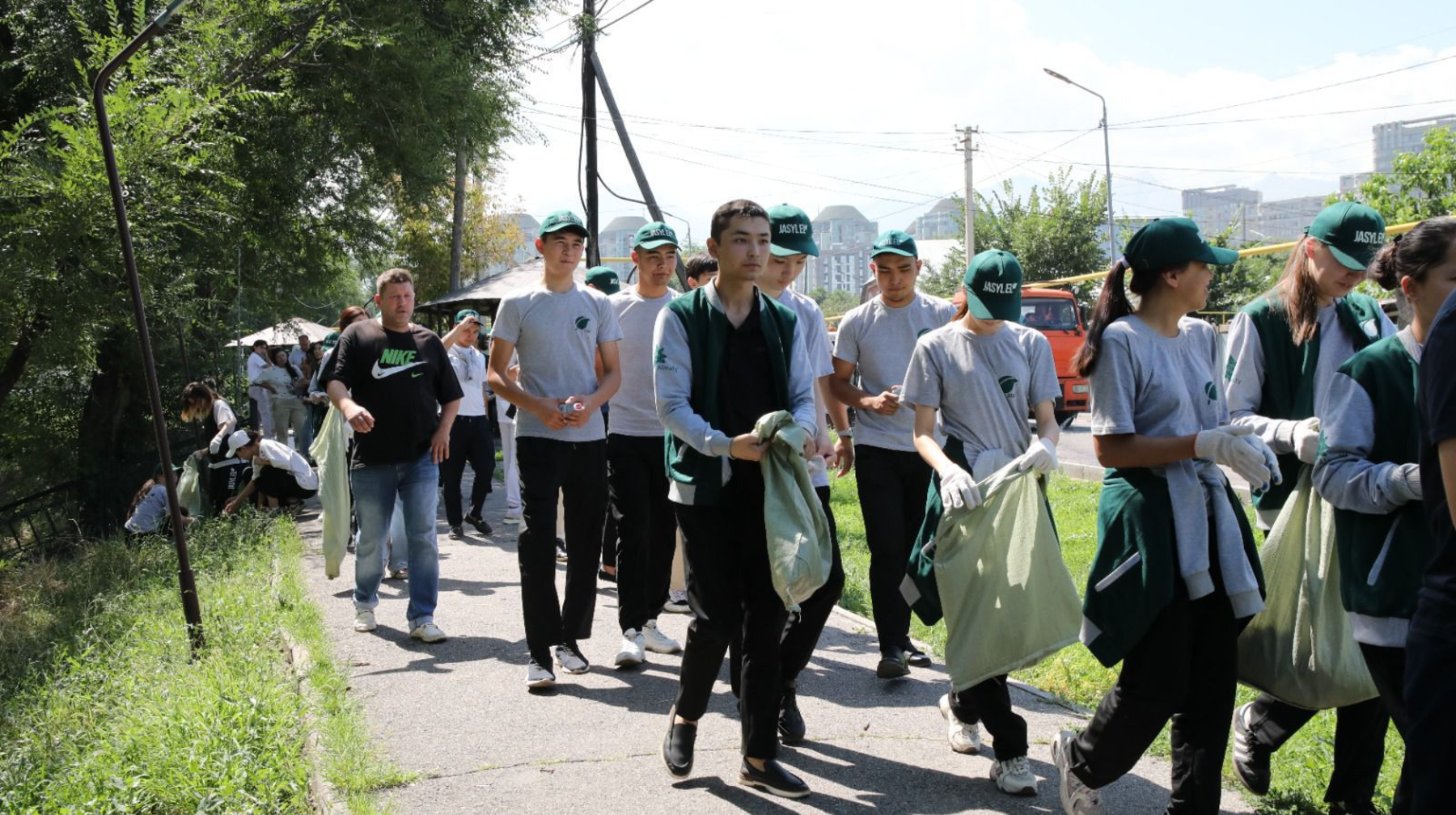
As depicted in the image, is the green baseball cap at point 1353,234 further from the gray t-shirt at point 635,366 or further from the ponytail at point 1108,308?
the gray t-shirt at point 635,366

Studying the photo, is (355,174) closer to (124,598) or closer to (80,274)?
(80,274)

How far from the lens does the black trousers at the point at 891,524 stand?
5750 millimetres

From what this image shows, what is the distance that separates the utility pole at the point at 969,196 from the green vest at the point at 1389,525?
1407 inches

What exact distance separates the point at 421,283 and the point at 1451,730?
37.9 m

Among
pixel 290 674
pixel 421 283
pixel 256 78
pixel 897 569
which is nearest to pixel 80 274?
pixel 256 78

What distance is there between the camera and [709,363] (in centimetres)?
435

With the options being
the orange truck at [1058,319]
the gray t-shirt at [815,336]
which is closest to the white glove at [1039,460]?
the gray t-shirt at [815,336]

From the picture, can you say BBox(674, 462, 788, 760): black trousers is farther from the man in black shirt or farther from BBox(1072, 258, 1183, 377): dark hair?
the man in black shirt

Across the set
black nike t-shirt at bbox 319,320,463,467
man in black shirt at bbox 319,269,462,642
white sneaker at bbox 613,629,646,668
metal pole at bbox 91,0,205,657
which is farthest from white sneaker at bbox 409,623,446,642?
white sneaker at bbox 613,629,646,668

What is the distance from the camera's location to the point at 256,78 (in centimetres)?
1252

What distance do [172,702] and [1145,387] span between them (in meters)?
4.29

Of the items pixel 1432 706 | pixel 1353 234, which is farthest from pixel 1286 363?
pixel 1432 706

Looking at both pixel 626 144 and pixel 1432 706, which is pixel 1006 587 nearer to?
pixel 1432 706

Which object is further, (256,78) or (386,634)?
(256,78)
